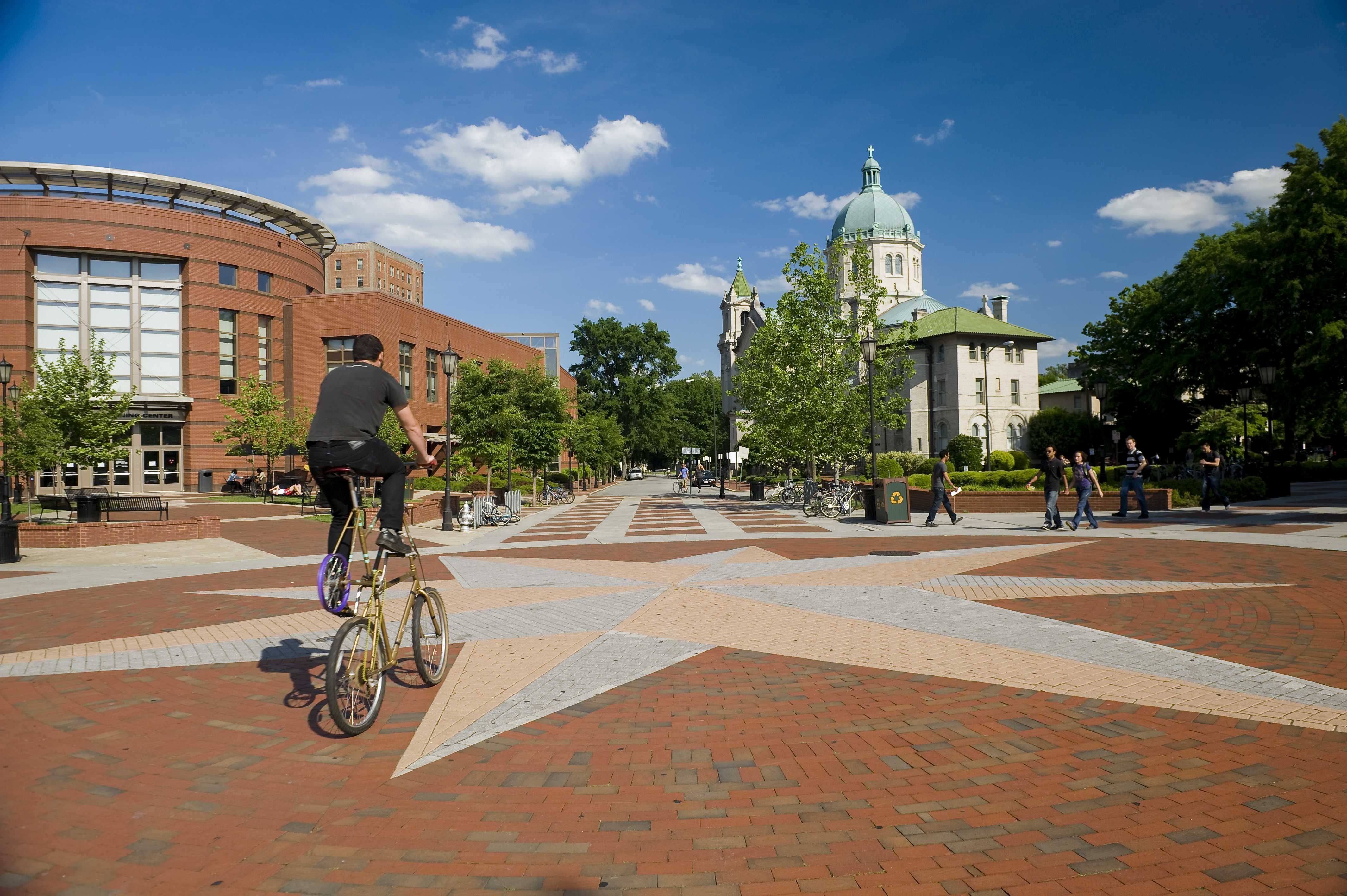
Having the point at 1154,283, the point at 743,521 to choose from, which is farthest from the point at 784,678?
the point at 1154,283

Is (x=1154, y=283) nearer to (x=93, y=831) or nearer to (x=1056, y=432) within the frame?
(x=1056, y=432)

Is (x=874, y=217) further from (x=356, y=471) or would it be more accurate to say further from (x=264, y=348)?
(x=356, y=471)

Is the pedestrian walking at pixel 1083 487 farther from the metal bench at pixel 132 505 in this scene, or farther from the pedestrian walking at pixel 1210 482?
the metal bench at pixel 132 505

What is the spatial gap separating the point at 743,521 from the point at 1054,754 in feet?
56.9

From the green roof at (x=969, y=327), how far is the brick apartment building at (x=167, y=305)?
1415 inches

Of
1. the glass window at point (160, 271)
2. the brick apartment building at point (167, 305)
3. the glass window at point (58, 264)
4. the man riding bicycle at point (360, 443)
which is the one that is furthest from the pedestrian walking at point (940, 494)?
the glass window at point (58, 264)

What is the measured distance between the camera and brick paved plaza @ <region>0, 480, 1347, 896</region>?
299 centimetres

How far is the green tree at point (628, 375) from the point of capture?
78938mm

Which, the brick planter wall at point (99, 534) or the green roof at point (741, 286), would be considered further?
the green roof at point (741, 286)

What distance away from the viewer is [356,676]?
4.42 m

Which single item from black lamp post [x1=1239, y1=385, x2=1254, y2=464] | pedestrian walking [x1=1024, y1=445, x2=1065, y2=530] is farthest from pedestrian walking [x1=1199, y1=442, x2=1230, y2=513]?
black lamp post [x1=1239, y1=385, x2=1254, y2=464]

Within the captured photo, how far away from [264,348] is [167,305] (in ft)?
18.4

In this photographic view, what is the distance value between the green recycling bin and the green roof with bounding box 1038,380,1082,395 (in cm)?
5867

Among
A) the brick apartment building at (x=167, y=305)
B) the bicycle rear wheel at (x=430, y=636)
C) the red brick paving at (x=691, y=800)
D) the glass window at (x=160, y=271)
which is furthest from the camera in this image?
the glass window at (x=160, y=271)
